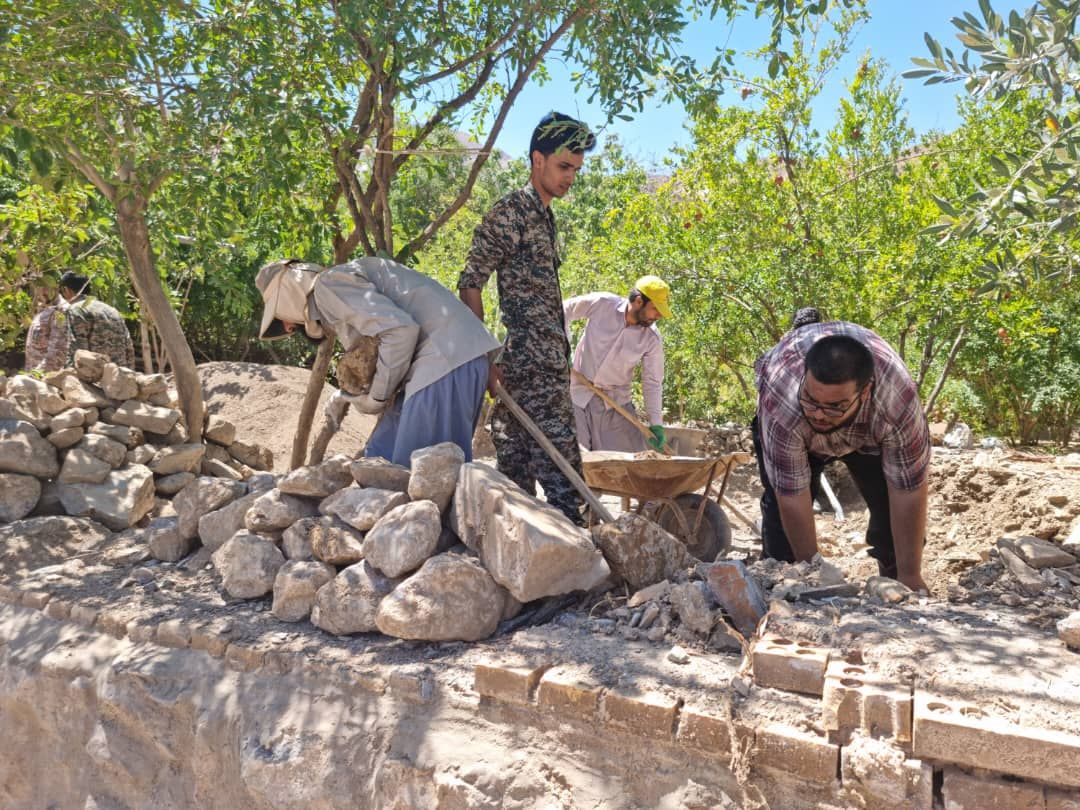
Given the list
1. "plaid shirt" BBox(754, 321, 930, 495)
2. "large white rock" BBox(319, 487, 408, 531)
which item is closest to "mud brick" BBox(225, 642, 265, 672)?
"large white rock" BBox(319, 487, 408, 531)

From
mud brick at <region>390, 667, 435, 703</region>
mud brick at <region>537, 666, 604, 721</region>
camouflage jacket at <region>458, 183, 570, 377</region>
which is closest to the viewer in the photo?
mud brick at <region>537, 666, 604, 721</region>

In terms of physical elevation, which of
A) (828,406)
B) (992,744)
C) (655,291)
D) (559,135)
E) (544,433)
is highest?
(559,135)

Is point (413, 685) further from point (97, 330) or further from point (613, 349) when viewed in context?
point (97, 330)

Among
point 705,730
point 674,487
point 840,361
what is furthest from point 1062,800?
point 674,487

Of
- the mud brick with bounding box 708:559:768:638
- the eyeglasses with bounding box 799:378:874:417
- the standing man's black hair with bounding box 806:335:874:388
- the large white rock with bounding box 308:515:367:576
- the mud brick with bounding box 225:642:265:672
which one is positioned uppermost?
the standing man's black hair with bounding box 806:335:874:388

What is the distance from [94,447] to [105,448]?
56 millimetres

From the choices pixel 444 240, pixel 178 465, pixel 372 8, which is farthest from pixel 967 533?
pixel 444 240

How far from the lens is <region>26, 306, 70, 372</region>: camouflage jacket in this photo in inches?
228

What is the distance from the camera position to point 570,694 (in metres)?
2.10

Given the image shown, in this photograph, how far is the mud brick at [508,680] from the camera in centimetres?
217

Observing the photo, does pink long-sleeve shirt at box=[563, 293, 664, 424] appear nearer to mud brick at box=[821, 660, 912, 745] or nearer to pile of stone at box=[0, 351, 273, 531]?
pile of stone at box=[0, 351, 273, 531]

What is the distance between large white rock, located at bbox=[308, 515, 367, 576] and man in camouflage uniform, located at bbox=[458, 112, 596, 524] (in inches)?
36.3

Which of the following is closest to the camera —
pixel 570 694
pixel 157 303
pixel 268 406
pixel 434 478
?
pixel 570 694

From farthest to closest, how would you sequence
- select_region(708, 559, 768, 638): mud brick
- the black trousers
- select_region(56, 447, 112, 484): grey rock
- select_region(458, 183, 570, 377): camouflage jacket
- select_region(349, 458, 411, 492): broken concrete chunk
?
select_region(56, 447, 112, 484): grey rock, select_region(458, 183, 570, 377): camouflage jacket, the black trousers, select_region(349, 458, 411, 492): broken concrete chunk, select_region(708, 559, 768, 638): mud brick
